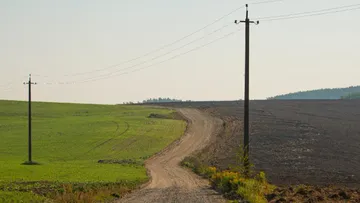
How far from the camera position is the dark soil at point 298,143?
55.2 m

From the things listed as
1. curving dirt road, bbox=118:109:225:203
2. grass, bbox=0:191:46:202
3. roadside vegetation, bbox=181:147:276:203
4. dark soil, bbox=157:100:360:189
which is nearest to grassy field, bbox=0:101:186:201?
curving dirt road, bbox=118:109:225:203

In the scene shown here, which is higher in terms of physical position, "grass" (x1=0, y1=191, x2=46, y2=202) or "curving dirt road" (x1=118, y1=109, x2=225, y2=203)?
"grass" (x1=0, y1=191, x2=46, y2=202)

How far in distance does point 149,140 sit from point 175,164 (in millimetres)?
18838

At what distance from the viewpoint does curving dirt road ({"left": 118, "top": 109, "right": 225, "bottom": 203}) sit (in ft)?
116

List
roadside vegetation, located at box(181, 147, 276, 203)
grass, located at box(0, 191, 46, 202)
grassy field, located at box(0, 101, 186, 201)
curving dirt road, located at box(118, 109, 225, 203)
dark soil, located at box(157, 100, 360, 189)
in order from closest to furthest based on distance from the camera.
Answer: roadside vegetation, located at box(181, 147, 276, 203)
grass, located at box(0, 191, 46, 202)
curving dirt road, located at box(118, 109, 225, 203)
grassy field, located at box(0, 101, 186, 201)
dark soil, located at box(157, 100, 360, 189)

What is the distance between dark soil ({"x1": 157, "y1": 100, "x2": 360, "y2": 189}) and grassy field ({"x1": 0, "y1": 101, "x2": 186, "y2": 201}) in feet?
31.6

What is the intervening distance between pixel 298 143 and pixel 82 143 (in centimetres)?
2957

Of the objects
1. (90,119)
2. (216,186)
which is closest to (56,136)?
(90,119)

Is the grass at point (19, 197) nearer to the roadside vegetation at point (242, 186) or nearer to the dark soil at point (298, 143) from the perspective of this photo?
the roadside vegetation at point (242, 186)

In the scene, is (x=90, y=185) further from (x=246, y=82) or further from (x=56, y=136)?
(x=56, y=136)

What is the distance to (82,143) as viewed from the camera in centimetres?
8369

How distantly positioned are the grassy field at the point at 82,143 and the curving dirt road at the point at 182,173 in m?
1.79

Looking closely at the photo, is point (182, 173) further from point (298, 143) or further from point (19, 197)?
point (19, 197)

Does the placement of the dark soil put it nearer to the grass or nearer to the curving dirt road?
the curving dirt road
